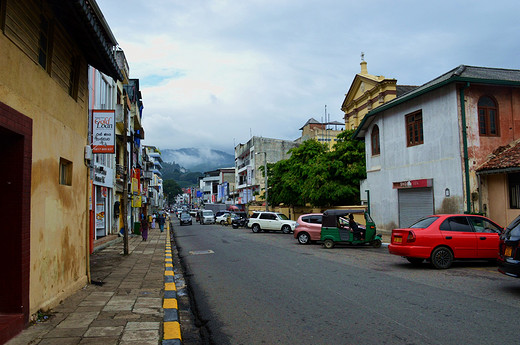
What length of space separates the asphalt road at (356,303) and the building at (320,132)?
140 ft

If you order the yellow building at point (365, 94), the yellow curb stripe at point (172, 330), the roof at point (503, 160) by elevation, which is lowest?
the yellow curb stripe at point (172, 330)

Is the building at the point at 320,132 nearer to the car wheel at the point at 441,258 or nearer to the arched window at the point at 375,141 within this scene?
the arched window at the point at 375,141

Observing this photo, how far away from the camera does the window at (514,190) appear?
16.5 m

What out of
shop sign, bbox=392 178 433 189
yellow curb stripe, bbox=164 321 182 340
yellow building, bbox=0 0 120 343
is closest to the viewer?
yellow building, bbox=0 0 120 343

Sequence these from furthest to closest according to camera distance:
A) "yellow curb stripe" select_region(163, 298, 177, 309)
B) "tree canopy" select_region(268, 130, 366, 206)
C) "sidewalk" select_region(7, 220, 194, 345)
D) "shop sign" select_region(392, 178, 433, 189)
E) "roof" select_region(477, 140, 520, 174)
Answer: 1. "tree canopy" select_region(268, 130, 366, 206)
2. "shop sign" select_region(392, 178, 433, 189)
3. "roof" select_region(477, 140, 520, 174)
4. "yellow curb stripe" select_region(163, 298, 177, 309)
5. "sidewalk" select_region(7, 220, 194, 345)

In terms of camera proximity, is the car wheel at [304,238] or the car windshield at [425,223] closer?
the car windshield at [425,223]

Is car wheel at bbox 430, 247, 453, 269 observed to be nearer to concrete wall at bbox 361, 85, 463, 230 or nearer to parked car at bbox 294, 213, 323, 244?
concrete wall at bbox 361, 85, 463, 230

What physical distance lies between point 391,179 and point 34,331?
20555mm

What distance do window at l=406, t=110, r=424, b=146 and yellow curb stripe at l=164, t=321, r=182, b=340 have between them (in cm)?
1753

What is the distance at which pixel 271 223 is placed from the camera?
103 ft

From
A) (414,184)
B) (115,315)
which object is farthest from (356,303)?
(414,184)

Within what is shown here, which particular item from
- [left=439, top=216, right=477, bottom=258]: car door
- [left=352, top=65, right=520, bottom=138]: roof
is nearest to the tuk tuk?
[left=439, top=216, right=477, bottom=258]: car door

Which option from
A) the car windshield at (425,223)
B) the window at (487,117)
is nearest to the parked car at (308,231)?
the window at (487,117)

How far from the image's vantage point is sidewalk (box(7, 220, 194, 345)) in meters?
5.39
